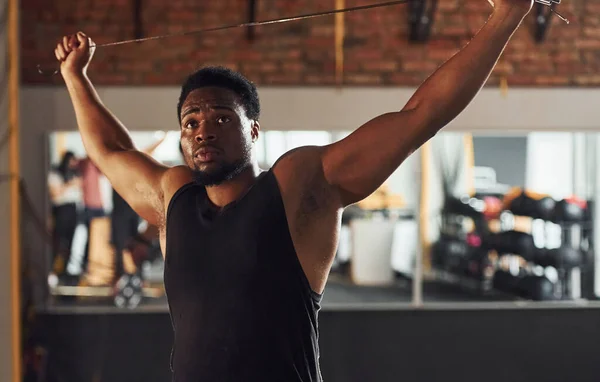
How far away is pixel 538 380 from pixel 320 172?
3836mm

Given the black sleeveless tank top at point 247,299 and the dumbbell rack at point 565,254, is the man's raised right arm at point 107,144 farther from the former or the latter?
the dumbbell rack at point 565,254

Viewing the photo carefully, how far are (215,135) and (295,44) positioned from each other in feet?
11.6

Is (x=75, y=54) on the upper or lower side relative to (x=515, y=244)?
upper

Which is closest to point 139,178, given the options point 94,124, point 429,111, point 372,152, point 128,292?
point 94,124

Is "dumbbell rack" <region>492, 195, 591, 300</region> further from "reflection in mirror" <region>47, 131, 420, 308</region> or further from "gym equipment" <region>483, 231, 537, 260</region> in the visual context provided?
"reflection in mirror" <region>47, 131, 420, 308</region>

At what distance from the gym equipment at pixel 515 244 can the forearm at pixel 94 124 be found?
3676 millimetres

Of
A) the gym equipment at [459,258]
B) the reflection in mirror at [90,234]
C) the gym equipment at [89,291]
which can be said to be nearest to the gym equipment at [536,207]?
the gym equipment at [459,258]

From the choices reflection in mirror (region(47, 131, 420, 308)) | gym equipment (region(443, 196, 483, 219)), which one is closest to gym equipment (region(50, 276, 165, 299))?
reflection in mirror (region(47, 131, 420, 308))

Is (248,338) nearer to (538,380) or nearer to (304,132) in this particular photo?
(304,132)

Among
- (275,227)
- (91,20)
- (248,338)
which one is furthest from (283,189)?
(91,20)

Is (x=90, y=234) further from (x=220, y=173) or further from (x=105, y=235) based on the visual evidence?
(x=220, y=173)

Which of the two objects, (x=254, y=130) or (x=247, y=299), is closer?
(x=247, y=299)

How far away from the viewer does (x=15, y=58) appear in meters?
3.96

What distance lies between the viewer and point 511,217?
5.04m
